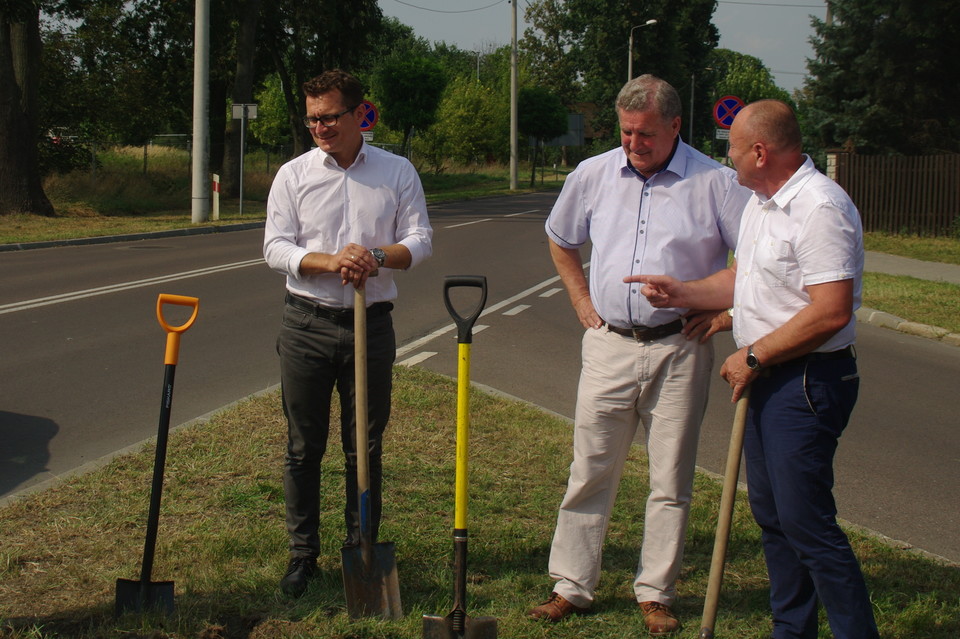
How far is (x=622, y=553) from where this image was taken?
4.39m

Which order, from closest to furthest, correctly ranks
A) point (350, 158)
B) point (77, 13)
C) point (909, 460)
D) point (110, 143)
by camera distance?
1. point (350, 158)
2. point (909, 460)
3. point (77, 13)
4. point (110, 143)

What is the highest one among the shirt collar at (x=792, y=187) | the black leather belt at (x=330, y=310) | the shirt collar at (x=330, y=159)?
the shirt collar at (x=330, y=159)

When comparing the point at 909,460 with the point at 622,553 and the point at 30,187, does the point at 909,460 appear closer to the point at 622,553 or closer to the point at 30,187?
the point at 622,553

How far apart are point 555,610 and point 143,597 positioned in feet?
4.83

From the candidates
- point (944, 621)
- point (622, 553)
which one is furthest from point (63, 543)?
point (944, 621)

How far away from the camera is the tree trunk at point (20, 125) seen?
22078 mm

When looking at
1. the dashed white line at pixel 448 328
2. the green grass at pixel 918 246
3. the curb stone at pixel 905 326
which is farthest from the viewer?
the green grass at pixel 918 246

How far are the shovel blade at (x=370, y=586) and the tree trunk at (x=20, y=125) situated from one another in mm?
21113

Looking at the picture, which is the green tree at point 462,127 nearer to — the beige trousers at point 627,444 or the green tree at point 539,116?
the green tree at point 539,116

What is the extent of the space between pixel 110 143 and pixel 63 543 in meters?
28.1

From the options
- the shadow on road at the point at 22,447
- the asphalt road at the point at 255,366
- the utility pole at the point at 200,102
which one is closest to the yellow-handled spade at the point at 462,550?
the asphalt road at the point at 255,366

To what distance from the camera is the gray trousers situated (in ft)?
12.8

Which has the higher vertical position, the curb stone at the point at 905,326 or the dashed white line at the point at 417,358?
the curb stone at the point at 905,326

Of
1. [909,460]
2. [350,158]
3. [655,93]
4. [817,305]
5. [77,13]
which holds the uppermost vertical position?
[77,13]
